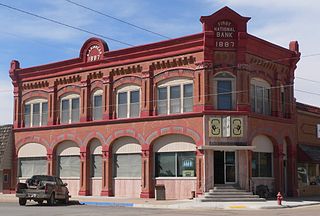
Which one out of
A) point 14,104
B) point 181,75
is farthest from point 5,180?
point 181,75

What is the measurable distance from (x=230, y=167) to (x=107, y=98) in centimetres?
1085

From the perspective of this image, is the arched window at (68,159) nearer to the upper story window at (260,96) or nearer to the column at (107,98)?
the column at (107,98)

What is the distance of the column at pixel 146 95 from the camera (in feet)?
121

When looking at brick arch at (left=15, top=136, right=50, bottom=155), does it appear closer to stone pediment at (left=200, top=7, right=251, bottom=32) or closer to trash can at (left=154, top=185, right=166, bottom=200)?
trash can at (left=154, top=185, right=166, bottom=200)

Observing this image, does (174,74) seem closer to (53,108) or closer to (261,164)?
(261,164)

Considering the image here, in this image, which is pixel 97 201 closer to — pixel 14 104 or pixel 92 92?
pixel 92 92

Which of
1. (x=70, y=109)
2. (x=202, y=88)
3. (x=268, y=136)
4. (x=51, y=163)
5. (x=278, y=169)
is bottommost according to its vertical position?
(x=278, y=169)

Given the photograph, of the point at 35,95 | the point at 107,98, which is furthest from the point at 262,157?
the point at 35,95

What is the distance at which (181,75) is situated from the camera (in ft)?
117

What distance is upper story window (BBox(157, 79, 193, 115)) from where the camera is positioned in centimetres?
3525

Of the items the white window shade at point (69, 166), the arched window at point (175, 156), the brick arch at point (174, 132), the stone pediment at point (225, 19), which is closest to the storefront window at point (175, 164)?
the arched window at point (175, 156)

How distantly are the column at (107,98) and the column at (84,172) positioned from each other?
3282mm

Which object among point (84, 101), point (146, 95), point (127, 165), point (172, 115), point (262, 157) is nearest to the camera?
point (172, 115)

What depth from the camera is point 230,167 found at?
3391cm
